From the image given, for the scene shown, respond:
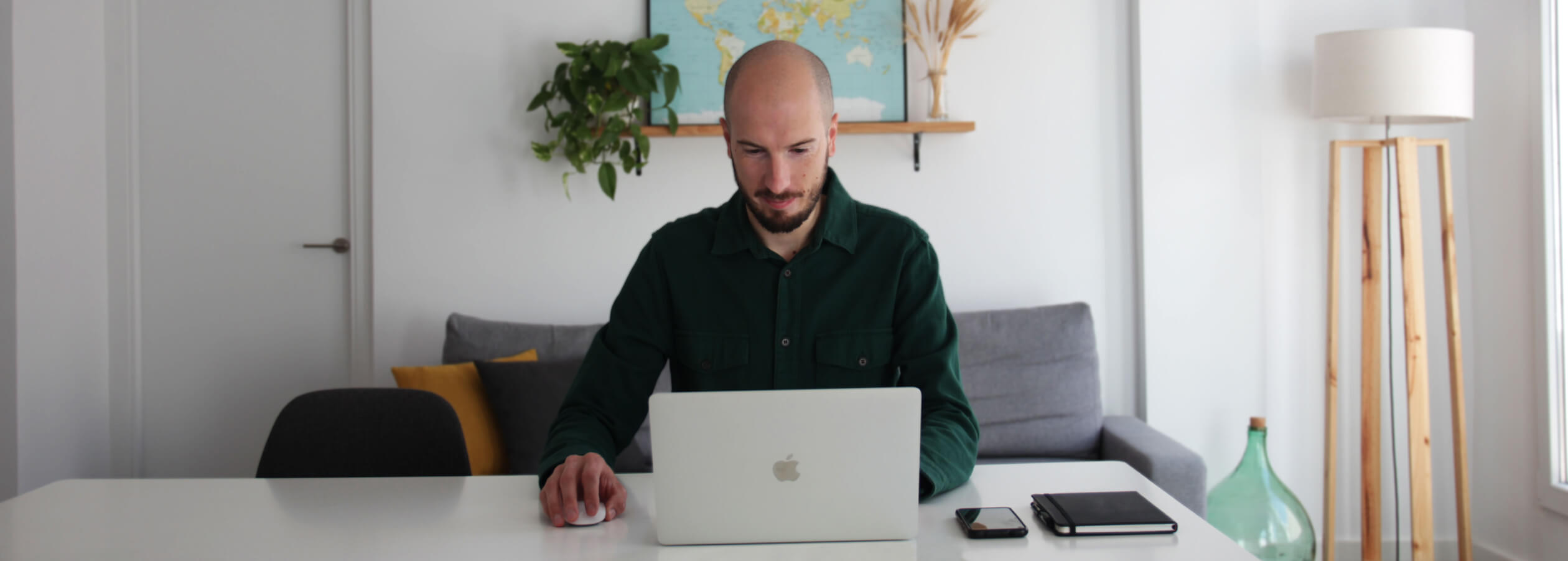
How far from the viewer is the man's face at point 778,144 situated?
1.33 meters

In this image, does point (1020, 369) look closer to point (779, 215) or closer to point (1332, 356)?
point (1332, 356)

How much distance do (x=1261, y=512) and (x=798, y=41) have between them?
1.96m

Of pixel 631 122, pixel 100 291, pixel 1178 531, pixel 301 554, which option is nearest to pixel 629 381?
pixel 301 554

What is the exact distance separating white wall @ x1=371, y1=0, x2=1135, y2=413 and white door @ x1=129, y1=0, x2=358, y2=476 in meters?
0.24

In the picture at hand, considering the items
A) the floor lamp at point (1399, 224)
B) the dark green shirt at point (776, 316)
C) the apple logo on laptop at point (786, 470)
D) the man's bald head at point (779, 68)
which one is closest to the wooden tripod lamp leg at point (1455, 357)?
the floor lamp at point (1399, 224)

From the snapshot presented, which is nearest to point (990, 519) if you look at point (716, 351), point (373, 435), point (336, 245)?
point (716, 351)

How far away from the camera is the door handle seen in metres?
3.23

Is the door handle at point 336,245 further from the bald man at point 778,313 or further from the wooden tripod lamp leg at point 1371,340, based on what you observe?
the wooden tripod lamp leg at point 1371,340

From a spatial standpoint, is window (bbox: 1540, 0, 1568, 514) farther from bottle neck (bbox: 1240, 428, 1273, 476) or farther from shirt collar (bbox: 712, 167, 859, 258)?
shirt collar (bbox: 712, 167, 859, 258)

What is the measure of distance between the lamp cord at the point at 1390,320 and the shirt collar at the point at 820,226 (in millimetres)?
2121

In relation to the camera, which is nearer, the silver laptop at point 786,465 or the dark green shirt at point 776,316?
the silver laptop at point 786,465

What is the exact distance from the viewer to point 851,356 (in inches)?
58.9

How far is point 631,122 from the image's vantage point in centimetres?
304

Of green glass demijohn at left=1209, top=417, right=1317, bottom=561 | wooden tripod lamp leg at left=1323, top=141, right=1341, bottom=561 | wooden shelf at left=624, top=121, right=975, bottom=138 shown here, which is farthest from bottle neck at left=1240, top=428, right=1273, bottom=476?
wooden shelf at left=624, top=121, right=975, bottom=138
